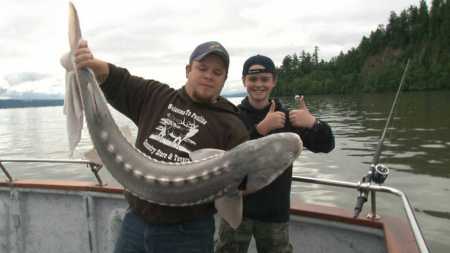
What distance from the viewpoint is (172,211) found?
250cm

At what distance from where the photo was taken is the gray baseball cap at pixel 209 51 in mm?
2611

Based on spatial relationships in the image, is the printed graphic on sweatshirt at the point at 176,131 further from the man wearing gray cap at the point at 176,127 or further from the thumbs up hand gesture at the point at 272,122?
the thumbs up hand gesture at the point at 272,122

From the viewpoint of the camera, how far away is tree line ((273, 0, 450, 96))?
87.8 meters

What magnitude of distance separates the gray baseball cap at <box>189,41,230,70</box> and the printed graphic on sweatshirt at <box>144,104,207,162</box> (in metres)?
0.34

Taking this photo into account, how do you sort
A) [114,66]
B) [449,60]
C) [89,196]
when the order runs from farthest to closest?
[449,60] → [89,196] → [114,66]

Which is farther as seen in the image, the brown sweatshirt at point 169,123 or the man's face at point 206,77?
the man's face at point 206,77

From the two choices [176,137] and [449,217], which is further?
[449,217]

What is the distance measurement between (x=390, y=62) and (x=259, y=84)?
11974 centimetres

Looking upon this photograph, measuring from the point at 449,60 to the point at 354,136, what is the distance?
78.8m

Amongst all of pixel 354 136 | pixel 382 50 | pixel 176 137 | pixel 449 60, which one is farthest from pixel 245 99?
pixel 382 50

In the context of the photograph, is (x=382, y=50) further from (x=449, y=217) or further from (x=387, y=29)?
(x=449, y=217)

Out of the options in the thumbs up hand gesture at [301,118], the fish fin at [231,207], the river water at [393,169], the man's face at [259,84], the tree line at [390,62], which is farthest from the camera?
the tree line at [390,62]

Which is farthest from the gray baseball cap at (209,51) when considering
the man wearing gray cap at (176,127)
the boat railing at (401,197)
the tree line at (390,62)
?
the tree line at (390,62)

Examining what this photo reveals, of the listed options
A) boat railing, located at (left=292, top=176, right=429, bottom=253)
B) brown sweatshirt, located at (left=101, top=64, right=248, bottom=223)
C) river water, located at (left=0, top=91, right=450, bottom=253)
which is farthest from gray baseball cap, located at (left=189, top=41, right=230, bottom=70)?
river water, located at (left=0, top=91, right=450, bottom=253)
